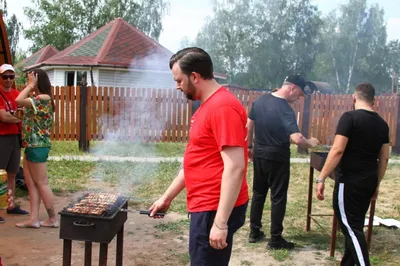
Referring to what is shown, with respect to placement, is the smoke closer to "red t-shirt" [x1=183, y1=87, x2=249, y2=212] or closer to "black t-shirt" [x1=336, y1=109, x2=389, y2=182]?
"black t-shirt" [x1=336, y1=109, x2=389, y2=182]

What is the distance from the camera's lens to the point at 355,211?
337cm

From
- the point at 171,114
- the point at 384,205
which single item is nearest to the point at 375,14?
the point at 171,114

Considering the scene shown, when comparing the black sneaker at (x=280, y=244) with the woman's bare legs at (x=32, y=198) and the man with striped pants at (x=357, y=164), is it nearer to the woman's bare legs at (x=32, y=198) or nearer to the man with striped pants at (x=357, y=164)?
the man with striped pants at (x=357, y=164)

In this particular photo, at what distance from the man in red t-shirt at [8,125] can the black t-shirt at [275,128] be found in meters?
2.96

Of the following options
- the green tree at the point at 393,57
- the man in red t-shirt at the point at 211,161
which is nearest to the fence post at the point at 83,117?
the man in red t-shirt at the point at 211,161

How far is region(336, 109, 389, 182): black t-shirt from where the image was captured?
3312 millimetres

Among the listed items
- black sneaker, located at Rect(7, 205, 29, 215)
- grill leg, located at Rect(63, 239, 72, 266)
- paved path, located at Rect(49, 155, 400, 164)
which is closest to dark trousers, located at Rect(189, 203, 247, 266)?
grill leg, located at Rect(63, 239, 72, 266)

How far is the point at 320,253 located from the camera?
432 cm

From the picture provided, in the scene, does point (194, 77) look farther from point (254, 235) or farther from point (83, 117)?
point (83, 117)

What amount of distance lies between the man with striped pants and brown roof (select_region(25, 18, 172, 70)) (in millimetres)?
13419

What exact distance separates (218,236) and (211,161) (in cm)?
40

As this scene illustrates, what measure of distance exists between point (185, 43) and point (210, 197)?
10.7 meters

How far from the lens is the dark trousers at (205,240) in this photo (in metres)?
2.18

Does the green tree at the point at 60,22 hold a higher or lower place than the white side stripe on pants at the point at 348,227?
higher
